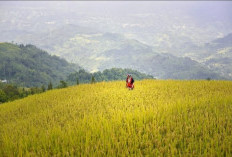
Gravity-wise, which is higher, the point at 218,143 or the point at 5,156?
the point at 218,143

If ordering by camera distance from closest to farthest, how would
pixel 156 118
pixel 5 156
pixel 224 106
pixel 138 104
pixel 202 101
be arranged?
1. pixel 5 156
2. pixel 156 118
3. pixel 224 106
4. pixel 202 101
5. pixel 138 104

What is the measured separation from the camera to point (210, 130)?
8.45 meters

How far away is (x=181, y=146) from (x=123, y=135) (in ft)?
8.29

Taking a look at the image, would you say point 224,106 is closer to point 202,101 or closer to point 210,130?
point 202,101

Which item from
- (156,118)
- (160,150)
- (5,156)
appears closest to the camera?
(160,150)

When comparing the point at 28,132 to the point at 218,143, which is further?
the point at 28,132

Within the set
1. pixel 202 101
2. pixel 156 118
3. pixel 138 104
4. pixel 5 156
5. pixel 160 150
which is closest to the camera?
pixel 160 150

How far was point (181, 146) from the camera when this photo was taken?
7.61 meters

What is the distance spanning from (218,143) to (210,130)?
2.84 feet

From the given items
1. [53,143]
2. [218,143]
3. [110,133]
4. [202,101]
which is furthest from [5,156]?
[202,101]

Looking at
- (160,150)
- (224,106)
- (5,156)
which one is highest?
(224,106)

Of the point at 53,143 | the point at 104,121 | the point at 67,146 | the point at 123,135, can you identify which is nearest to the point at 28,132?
the point at 53,143

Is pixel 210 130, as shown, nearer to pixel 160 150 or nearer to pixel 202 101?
pixel 160 150

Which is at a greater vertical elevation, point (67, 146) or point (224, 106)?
point (224, 106)
